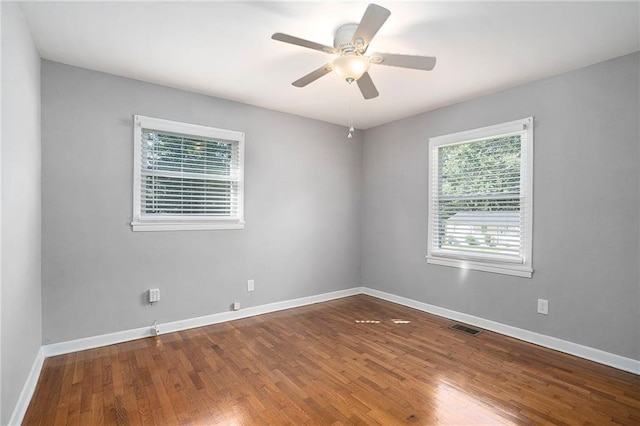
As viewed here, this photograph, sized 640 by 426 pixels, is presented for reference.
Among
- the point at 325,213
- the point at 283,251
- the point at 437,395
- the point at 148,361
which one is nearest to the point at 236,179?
the point at 283,251

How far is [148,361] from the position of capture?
2809 mm

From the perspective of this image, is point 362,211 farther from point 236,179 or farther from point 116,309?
point 116,309

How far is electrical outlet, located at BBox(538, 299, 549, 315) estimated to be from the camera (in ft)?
10.4

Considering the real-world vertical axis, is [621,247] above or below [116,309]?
above

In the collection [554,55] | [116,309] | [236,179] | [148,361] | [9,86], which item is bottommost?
[148,361]

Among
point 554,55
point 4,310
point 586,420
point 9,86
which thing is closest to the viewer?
point 4,310

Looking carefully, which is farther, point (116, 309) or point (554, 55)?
point (116, 309)

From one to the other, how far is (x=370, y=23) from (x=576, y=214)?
2.55 m

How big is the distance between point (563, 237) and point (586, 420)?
161 centimetres

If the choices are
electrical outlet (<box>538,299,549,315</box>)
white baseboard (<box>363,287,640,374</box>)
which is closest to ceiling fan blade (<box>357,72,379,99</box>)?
electrical outlet (<box>538,299,549,315</box>)

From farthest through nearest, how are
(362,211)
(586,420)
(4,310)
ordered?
(362,211) → (586,420) → (4,310)

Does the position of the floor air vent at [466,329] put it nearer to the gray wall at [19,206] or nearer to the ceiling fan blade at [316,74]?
the ceiling fan blade at [316,74]

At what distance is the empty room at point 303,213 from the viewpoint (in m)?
2.17

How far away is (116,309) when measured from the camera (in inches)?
125
